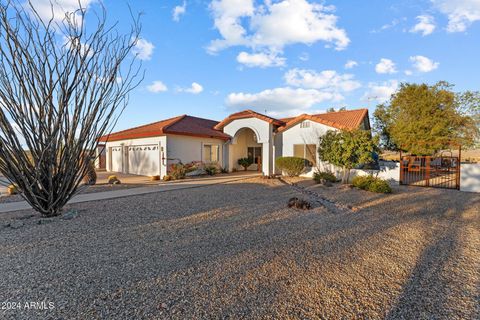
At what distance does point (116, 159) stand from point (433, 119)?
98.5 ft

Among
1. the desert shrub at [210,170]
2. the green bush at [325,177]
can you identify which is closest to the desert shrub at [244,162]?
the desert shrub at [210,170]

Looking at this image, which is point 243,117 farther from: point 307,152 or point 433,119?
point 433,119

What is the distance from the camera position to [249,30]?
1441 centimetres

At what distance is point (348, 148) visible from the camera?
40.2ft

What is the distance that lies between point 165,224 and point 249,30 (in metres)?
13.5

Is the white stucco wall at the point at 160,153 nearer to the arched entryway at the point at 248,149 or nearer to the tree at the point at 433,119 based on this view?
the arched entryway at the point at 248,149

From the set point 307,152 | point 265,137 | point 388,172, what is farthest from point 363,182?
point 265,137

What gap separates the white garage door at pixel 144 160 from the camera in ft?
53.6

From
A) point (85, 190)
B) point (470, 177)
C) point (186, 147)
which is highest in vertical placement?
point (186, 147)

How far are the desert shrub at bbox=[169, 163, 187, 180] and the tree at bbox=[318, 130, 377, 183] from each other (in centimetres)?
926

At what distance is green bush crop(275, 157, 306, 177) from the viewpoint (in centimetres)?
1536

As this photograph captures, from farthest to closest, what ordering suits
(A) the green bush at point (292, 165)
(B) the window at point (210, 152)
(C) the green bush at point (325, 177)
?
1. (B) the window at point (210, 152)
2. (A) the green bush at point (292, 165)
3. (C) the green bush at point (325, 177)

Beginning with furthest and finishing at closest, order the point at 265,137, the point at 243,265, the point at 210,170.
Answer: the point at 210,170 < the point at 265,137 < the point at 243,265

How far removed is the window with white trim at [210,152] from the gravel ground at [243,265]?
37.5ft
